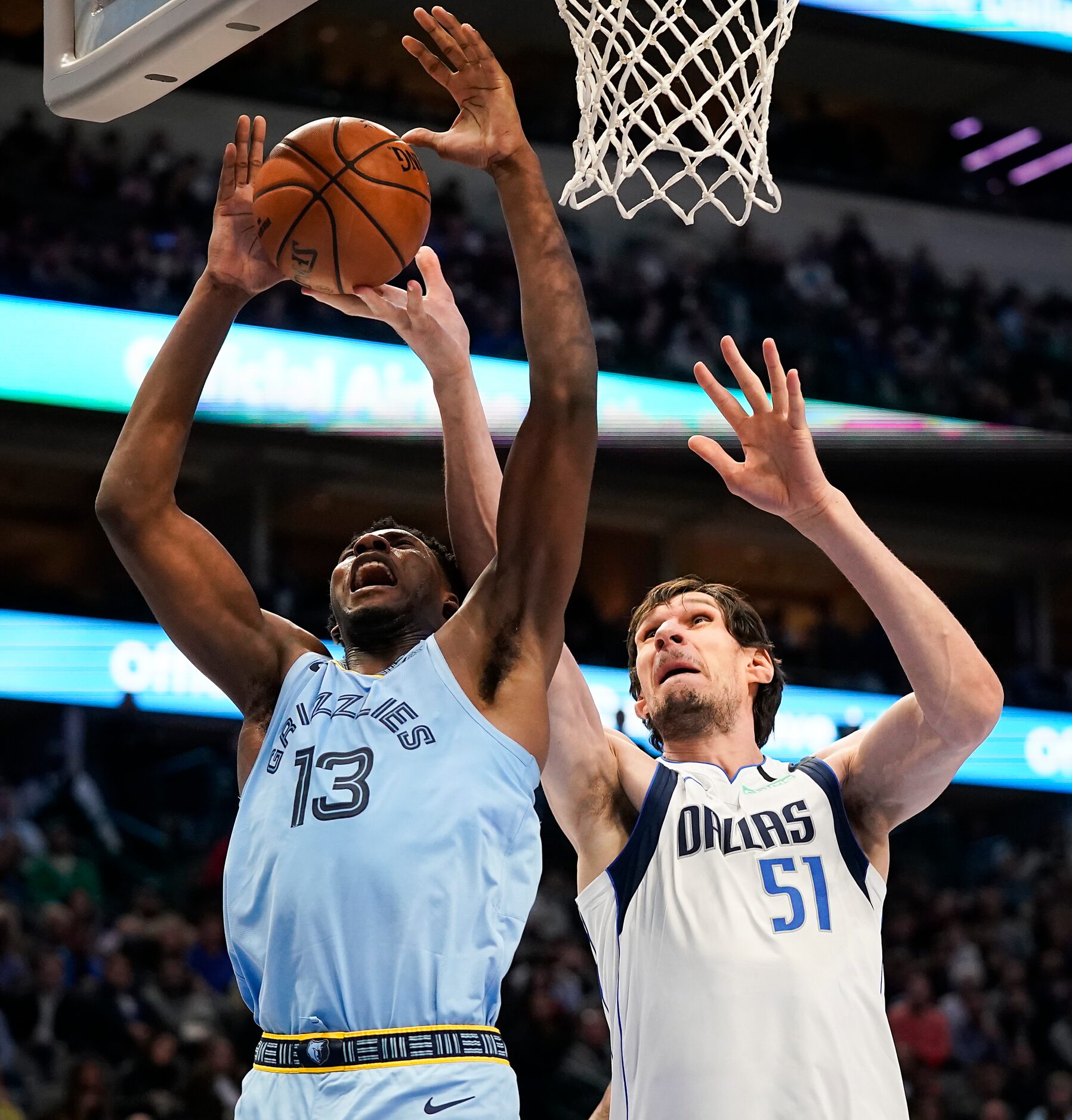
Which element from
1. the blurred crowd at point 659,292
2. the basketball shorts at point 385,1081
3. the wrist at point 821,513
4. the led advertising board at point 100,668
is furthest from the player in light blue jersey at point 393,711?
the blurred crowd at point 659,292

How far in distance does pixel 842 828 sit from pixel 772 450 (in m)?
0.87

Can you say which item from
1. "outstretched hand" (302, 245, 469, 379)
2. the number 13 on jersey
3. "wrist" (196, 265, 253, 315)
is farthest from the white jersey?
"wrist" (196, 265, 253, 315)

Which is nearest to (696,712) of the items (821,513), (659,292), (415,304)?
(821,513)

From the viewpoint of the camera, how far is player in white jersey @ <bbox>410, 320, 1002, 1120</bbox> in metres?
3.18

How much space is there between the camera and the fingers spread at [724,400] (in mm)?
3312

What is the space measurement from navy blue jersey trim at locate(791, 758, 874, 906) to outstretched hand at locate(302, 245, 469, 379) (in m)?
1.24

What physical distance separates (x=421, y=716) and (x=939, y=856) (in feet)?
41.4

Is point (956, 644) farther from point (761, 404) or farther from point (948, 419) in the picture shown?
point (948, 419)

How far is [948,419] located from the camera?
15.0 meters

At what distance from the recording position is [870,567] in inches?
131

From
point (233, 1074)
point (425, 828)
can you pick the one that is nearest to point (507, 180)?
point (425, 828)

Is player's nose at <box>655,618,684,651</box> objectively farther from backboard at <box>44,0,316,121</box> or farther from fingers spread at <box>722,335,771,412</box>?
backboard at <box>44,0,316,121</box>

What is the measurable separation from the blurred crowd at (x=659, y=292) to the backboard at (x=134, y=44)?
8624mm

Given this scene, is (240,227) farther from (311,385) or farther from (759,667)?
(311,385)
